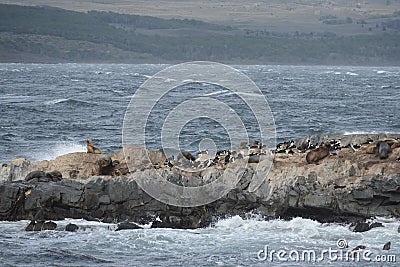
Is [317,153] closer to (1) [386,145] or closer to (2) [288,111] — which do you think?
(1) [386,145]

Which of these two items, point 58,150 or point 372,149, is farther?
point 58,150

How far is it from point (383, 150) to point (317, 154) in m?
2.03

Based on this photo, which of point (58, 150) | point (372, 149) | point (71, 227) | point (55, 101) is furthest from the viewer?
point (55, 101)

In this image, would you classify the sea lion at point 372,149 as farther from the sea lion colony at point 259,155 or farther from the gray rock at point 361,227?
the gray rock at point 361,227

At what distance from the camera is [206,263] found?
2014 centimetres

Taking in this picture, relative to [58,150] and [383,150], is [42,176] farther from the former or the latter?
[58,150]

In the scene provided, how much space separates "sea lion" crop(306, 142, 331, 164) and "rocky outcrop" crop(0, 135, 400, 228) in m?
0.99

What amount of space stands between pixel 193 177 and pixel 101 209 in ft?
9.55

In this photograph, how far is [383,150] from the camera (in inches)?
1004

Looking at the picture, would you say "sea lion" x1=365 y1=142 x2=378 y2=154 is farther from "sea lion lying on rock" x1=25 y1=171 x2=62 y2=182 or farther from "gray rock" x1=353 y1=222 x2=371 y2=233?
"sea lion lying on rock" x1=25 y1=171 x2=62 y2=182

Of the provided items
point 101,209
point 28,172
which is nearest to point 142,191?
point 101,209

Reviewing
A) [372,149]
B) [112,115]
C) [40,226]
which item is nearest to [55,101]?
[112,115]

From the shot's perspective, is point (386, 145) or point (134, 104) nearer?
point (386, 145)

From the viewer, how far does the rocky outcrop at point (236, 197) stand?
23.5 metres
